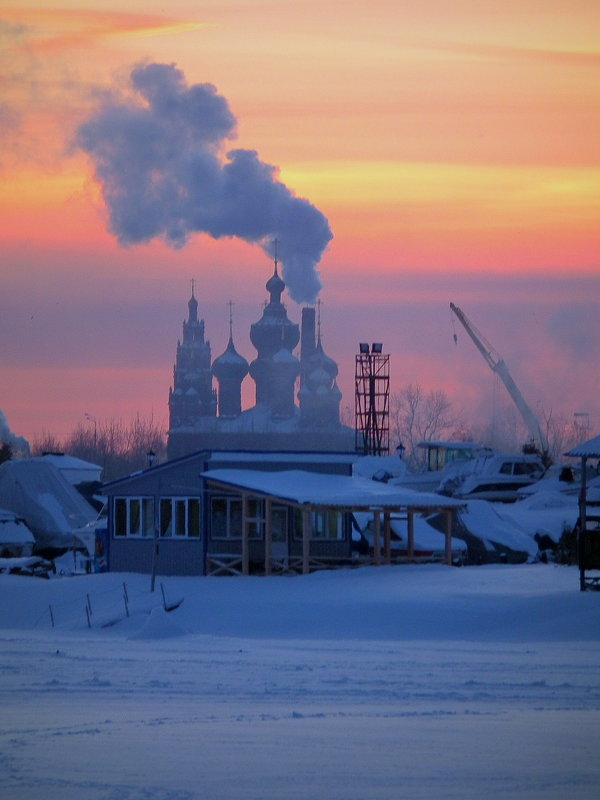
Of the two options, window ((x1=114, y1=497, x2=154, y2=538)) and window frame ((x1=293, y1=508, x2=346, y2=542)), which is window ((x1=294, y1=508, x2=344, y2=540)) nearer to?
window frame ((x1=293, y1=508, x2=346, y2=542))

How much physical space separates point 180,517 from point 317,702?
91.3ft

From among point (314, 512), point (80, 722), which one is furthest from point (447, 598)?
point (80, 722)

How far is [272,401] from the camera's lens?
16025 cm

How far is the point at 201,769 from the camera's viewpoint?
436 inches

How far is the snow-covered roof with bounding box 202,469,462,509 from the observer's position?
39.7 m

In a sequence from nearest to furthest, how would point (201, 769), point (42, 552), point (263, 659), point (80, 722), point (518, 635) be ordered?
point (201, 769) < point (80, 722) < point (263, 659) < point (518, 635) < point (42, 552)

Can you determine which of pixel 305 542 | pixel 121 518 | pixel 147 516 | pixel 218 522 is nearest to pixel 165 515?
pixel 147 516

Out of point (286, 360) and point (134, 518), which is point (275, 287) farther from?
point (134, 518)

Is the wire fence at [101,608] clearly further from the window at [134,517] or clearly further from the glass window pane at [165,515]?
the window at [134,517]

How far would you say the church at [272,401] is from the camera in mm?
155875

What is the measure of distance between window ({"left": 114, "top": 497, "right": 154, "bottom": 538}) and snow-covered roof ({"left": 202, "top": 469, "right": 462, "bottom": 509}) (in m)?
2.23

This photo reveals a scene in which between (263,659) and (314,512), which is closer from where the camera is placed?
(263,659)

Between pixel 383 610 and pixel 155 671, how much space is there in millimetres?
13309

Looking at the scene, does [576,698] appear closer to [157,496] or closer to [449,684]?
[449,684]
